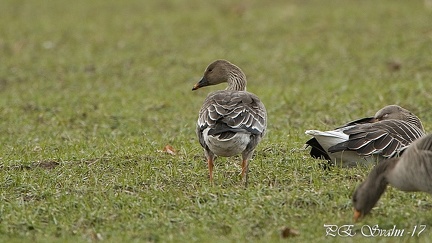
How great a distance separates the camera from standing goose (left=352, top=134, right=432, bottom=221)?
5.88 meters

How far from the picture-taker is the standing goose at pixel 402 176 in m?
5.88

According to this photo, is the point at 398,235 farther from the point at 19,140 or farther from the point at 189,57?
the point at 189,57

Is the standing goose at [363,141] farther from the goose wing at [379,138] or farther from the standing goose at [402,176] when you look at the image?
the standing goose at [402,176]

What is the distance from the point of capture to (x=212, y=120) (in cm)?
732

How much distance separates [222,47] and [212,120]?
9.42m

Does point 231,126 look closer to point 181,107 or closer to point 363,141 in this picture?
point 363,141

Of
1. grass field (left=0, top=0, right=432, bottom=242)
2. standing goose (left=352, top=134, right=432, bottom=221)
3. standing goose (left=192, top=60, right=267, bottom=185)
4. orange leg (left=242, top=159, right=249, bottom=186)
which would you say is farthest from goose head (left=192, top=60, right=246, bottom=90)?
standing goose (left=352, top=134, right=432, bottom=221)

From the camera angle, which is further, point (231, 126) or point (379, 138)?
point (379, 138)

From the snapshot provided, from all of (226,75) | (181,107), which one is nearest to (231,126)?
(226,75)

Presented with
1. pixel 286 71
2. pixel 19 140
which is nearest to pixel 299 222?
pixel 19 140

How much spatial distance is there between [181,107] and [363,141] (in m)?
5.05

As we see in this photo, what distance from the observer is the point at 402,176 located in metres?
5.96

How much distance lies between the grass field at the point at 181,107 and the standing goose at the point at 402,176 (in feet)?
0.59

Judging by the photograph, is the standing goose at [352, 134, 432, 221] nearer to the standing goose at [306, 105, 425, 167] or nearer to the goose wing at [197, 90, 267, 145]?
the standing goose at [306, 105, 425, 167]
